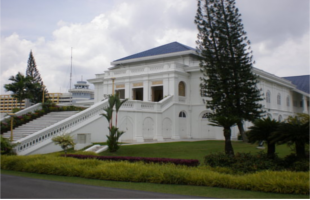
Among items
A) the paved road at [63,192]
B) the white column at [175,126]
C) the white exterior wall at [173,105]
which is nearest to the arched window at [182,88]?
the white exterior wall at [173,105]

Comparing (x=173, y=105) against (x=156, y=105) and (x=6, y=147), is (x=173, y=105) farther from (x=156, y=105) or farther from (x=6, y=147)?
(x=6, y=147)

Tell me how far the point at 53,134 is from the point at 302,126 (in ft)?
41.4

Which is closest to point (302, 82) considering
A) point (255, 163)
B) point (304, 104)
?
point (304, 104)

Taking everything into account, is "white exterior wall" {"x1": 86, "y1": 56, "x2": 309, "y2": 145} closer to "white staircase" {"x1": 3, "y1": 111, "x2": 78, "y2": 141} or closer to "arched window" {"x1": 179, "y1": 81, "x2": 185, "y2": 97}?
"arched window" {"x1": 179, "y1": 81, "x2": 185, "y2": 97}

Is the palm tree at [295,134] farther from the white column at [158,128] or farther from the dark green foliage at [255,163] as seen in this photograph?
the white column at [158,128]

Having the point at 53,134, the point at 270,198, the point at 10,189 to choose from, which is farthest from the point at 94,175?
the point at 53,134

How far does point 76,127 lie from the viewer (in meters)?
18.1

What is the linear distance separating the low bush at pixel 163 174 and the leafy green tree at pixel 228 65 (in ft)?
42.9

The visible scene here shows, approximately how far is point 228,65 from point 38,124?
13992mm

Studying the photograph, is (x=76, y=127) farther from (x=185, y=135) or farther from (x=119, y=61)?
(x=119, y=61)

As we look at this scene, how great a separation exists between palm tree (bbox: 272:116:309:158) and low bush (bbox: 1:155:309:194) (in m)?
1.50

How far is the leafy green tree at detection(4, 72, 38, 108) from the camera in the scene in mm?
26188

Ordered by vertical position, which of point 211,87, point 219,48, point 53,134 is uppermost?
point 219,48

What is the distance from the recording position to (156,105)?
24.3 metres
